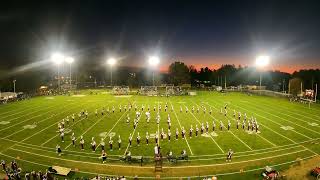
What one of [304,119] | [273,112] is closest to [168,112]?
[273,112]

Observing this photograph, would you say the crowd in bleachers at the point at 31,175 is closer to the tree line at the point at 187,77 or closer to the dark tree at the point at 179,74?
the tree line at the point at 187,77

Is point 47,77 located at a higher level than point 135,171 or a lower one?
higher

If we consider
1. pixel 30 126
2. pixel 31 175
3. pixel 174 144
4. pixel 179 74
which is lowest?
pixel 31 175

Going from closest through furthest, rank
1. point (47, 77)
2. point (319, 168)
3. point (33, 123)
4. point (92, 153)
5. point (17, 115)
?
point (319, 168), point (92, 153), point (33, 123), point (17, 115), point (47, 77)

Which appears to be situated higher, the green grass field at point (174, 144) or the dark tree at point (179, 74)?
the dark tree at point (179, 74)

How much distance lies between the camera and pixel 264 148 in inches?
1015

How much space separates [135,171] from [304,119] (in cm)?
2708

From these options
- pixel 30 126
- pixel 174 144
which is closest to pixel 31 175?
pixel 174 144

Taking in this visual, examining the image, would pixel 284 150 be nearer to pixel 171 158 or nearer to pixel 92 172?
pixel 171 158

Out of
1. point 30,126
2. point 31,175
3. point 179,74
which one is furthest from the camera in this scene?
point 179,74

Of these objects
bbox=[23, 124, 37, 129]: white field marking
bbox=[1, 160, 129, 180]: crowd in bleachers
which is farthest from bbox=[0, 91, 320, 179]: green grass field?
bbox=[1, 160, 129, 180]: crowd in bleachers

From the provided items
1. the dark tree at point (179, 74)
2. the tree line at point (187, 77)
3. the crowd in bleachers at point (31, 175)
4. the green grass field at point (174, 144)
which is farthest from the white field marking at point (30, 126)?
the dark tree at point (179, 74)

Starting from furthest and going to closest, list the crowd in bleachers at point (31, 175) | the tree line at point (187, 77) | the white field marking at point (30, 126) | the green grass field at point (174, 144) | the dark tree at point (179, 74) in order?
the dark tree at point (179, 74) < the tree line at point (187, 77) < the white field marking at point (30, 126) < the green grass field at point (174, 144) < the crowd in bleachers at point (31, 175)

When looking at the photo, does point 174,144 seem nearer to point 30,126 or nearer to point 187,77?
point 30,126
